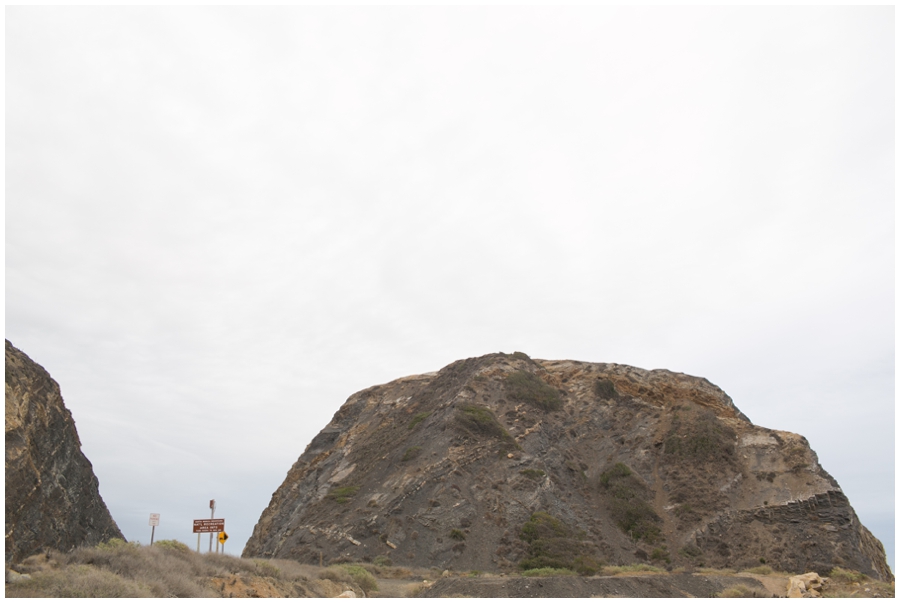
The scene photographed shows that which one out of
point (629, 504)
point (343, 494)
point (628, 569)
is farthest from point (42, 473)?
point (629, 504)

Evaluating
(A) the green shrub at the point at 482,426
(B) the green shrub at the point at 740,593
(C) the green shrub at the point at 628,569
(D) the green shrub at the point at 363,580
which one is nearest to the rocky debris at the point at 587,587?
(B) the green shrub at the point at 740,593

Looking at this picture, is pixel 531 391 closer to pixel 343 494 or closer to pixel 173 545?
pixel 343 494

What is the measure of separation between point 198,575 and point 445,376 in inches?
1468

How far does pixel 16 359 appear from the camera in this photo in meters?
18.3

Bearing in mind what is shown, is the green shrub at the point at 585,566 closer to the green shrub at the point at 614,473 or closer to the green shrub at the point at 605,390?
the green shrub at the point at 614,473

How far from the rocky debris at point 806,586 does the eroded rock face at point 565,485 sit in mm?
5578

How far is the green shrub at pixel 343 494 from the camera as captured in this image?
38.4m

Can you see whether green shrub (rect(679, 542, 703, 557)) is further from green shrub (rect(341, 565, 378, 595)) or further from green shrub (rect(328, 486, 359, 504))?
green shrub (rect(328, 486, 359, 504))

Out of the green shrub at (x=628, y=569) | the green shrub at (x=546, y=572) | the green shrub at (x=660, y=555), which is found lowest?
the green shrub at (x=628, y=569)

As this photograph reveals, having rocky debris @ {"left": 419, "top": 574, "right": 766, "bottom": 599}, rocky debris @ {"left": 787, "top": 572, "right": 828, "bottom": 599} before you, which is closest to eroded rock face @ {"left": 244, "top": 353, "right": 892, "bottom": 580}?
rocky debris @ {"left": 419, "top": 574, "right": 766, "bottom": 599}

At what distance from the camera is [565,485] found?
129 ft

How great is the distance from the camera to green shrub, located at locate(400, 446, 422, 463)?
128 feet

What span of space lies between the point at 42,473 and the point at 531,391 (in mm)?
35399

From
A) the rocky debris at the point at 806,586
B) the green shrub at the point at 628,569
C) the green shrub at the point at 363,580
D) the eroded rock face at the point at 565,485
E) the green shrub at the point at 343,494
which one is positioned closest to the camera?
the green shrub at the point at 363,580
